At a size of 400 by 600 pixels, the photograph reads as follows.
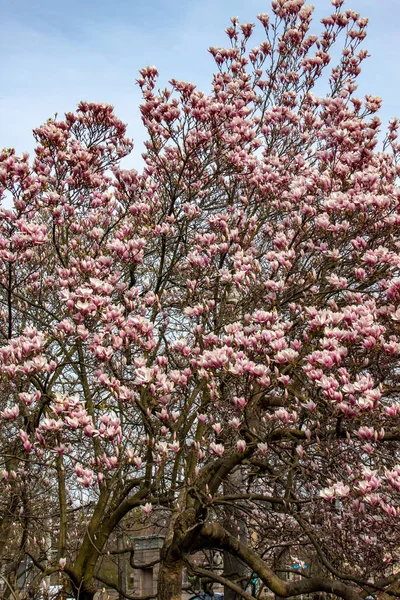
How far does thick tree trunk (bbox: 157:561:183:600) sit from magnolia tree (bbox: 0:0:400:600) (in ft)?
0.08

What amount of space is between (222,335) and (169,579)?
3102mm

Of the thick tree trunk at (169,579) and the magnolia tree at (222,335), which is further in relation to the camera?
the thick tree trunk at (169,579)

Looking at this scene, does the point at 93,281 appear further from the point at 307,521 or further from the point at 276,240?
the point at 307,521

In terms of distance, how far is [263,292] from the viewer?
23.5ft

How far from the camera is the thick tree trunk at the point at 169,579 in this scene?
22.5 feet

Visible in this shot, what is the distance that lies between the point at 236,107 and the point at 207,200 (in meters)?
1.39

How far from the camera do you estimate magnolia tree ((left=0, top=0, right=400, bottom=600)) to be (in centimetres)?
552

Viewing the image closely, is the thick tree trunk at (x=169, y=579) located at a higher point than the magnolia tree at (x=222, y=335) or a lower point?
lower

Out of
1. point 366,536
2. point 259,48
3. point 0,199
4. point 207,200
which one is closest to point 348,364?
point 366,536

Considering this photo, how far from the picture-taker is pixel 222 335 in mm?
8086

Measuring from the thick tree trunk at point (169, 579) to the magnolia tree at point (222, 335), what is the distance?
0.03m

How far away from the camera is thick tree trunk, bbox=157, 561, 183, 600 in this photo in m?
6.86

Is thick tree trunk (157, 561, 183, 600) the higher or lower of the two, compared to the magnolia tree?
lower

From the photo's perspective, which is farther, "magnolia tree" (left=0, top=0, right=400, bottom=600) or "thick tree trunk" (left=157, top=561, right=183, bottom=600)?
"thick tree trunk" (left=157, top=561, right=183, bottom=600)
